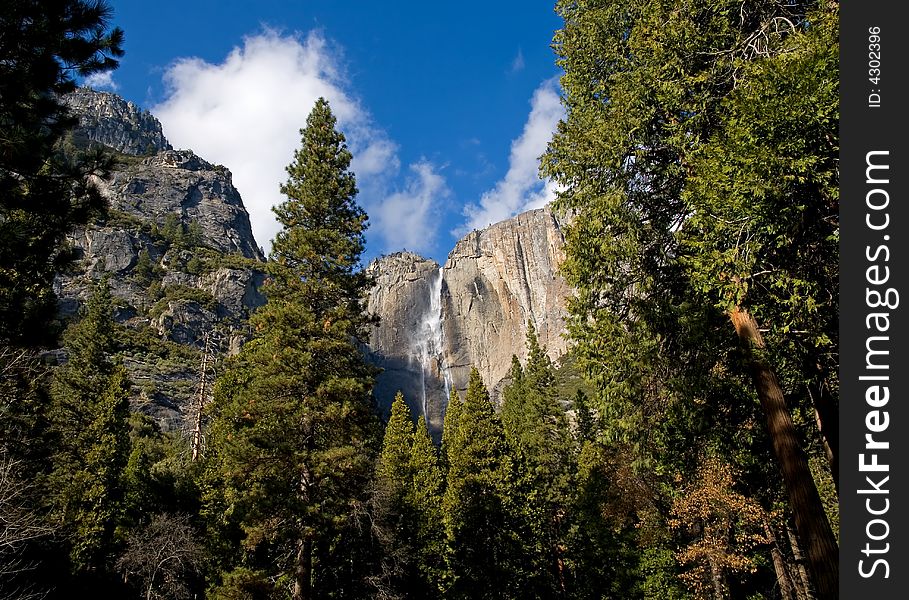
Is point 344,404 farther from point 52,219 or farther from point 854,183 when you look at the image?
point 854,183

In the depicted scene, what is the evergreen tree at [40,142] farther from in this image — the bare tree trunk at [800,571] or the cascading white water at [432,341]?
the cascading white water at [432,341]

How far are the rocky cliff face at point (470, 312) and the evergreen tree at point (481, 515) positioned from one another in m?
83.0

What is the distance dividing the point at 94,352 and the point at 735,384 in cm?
3067

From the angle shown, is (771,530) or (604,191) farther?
(771,530)

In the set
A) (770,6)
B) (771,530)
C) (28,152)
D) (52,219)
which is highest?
(770,6)

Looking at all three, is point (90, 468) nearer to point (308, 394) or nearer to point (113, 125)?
point (308, 394)

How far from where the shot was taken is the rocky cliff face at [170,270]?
70875 millimetres

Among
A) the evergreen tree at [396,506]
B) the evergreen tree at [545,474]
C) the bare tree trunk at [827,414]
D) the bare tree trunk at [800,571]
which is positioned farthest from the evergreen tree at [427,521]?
the bare tree trunk at [827,414]

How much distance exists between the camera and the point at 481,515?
862 inches

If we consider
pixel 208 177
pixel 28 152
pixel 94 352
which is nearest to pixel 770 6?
pixel 28 152

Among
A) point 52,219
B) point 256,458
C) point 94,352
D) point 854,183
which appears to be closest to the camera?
point 854,183

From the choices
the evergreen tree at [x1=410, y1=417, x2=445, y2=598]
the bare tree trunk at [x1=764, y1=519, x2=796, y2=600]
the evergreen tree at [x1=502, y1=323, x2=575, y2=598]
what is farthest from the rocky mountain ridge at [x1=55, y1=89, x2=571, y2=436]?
the bare tree trunk at [x1=764, y1=519, x2=796, y2=600]

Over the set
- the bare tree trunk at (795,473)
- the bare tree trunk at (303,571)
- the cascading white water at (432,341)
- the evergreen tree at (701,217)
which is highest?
the cascading white water at (432,341)

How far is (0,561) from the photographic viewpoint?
47.9ft
